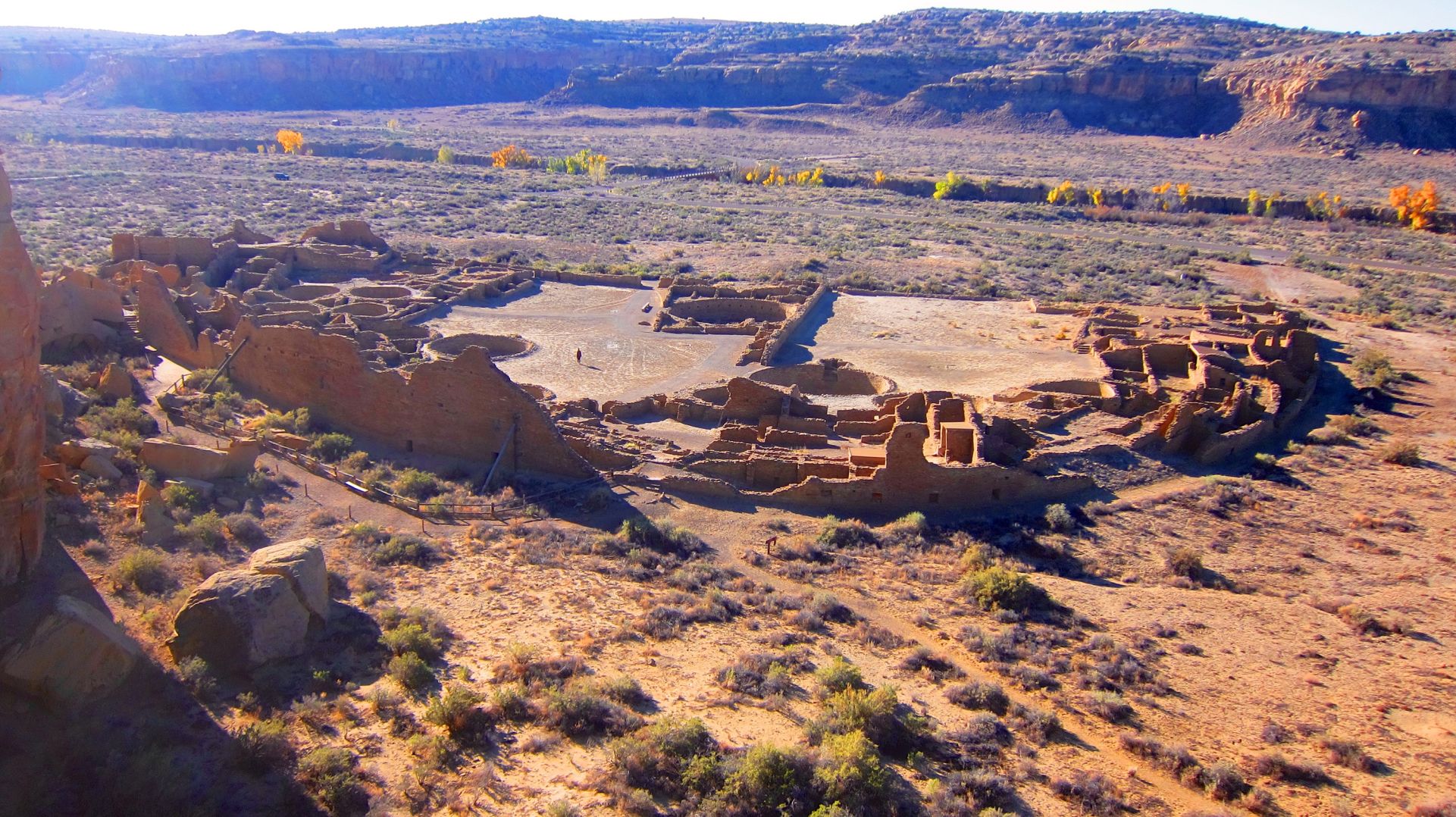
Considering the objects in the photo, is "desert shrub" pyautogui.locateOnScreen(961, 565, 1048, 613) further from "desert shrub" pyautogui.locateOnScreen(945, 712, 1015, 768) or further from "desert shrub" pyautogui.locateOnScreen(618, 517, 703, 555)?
"desert shrub" pyautogui.locateOnScreen(618, 517, 703, 555)

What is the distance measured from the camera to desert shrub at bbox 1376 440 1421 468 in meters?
25.6

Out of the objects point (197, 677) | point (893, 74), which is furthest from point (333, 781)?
point (893, 74)

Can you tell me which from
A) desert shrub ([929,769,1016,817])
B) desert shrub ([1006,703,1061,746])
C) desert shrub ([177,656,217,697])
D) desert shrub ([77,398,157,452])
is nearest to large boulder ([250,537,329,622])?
desert shrub ([177,656,217,697])

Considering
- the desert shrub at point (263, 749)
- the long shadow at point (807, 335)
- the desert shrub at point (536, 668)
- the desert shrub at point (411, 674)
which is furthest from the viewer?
the long shadow at point (807, 335)

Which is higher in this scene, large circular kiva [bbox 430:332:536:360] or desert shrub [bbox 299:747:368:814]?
desert shrub [bbox 299:747:368:814]

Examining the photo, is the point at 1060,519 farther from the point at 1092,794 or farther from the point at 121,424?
the point at 121,424

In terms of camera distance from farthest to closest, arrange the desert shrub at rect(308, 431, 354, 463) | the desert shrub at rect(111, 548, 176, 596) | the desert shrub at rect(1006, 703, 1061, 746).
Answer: the desert shrub at rect(308, 431, 354, 463) < the desert shrub at rect(111, 548, 176, 596) < the desert shrub at rect(1006, 703, 1061, 746)

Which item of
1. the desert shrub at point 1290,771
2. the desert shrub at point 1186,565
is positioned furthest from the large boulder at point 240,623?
the desert shrub at point 1186,565

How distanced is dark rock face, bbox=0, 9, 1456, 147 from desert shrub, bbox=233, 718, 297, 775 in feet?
388

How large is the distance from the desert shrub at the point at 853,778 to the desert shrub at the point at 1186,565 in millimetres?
9479

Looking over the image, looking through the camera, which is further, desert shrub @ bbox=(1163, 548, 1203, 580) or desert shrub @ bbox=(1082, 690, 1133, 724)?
desert shrub @ bbox=(1163, 548, 1203, 580)

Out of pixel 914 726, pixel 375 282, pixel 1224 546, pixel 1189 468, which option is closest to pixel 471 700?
pixel 914 726

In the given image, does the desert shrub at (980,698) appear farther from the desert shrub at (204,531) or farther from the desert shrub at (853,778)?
the desert shrub at (204,531)

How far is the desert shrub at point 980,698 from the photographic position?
1430 cm
